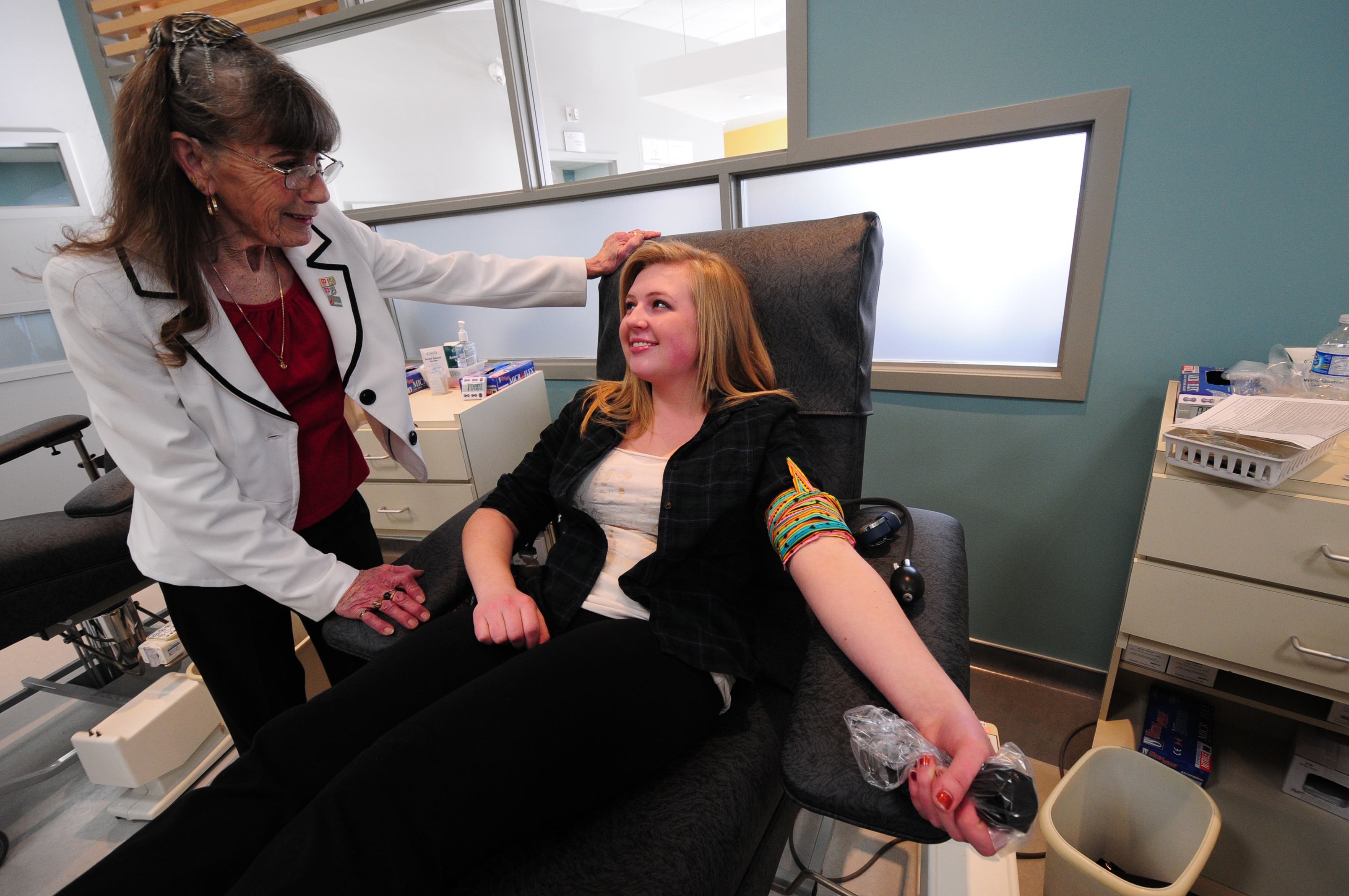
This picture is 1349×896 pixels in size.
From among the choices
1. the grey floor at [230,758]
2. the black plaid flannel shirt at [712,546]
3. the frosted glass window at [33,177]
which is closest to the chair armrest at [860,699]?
the black plaid flannel shirt at [712,546]

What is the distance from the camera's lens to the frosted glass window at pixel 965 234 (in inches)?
54.4

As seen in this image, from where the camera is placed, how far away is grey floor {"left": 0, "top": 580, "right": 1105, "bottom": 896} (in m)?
1.21

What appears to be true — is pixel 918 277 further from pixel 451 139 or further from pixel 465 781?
pixel 451 139

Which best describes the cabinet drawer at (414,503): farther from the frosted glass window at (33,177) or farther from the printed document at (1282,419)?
the frosted glass window at (33,177)

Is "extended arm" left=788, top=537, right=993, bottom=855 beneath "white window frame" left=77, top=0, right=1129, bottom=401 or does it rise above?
beneath

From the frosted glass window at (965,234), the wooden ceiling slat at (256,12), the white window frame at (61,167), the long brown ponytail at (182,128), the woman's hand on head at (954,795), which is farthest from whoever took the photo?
the white window frame at (61,167)

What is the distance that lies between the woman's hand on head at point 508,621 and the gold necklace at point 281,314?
514mm

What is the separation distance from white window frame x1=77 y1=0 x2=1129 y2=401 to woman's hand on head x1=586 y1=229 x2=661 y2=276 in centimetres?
37

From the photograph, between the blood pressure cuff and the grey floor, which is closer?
the blood pressure cuff

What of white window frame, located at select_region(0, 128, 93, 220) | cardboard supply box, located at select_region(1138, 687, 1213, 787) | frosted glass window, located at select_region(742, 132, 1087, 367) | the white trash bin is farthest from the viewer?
white window frame, located at select_region(0, 128, 93, 220)

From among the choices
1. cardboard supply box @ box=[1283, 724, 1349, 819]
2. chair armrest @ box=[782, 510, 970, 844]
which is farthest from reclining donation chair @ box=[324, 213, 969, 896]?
cardboard supply box @ box=[1283, 724, 1349, 819]

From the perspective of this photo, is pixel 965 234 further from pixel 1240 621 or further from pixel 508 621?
pixel 508 621

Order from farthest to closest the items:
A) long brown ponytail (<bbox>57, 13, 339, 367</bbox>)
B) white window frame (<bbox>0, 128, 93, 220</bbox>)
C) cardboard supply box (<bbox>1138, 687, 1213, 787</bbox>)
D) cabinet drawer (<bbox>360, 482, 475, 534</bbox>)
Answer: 1. white window frame (<bbox>0, 128, 93, 220</bbox>)
2. cabinet drawer (<bbox>360, 482, 475, 534</bbox>)
3. cardboard supply box (<bbox>1138, 687, 1213, 787</bbox>)
4. long brown ponytail (<bbox>57, 13, 339, 367</bbox>)

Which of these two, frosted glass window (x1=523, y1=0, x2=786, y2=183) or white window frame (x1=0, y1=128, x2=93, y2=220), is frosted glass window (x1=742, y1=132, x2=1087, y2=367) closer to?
frosted glass window (x1=523, y1=0, x2=786, y2=183)
